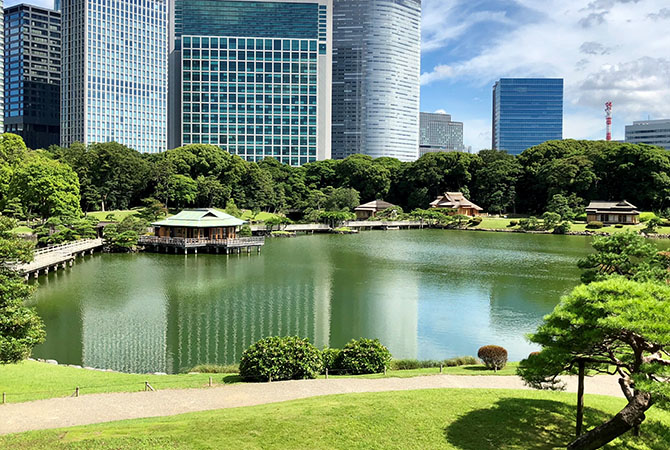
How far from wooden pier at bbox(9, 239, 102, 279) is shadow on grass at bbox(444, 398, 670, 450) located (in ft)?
90.4

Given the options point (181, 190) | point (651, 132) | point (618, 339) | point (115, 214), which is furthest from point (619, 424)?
point (651, 132)

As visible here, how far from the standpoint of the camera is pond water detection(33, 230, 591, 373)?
20406mm

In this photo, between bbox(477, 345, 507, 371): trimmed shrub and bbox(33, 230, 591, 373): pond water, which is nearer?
bbox(477, 345, 507, 371): trimmed shrub

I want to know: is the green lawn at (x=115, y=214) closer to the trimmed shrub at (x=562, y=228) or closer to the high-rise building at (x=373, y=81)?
the trimmed shrub at (x=562, y=228)

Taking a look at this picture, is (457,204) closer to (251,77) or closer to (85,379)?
(251,77)

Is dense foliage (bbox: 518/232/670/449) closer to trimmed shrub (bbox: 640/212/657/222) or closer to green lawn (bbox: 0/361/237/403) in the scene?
green lawn (bbox: 0/361/237/403)

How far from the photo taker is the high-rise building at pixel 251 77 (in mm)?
114812

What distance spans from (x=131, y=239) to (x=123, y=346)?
92.9 feet

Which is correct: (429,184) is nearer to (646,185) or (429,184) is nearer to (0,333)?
(646,185)

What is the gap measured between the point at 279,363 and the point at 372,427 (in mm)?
4968

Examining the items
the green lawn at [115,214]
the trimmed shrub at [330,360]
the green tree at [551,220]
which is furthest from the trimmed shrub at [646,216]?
the trimmed shrub at [330,360]

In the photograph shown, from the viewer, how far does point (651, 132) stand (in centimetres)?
16375

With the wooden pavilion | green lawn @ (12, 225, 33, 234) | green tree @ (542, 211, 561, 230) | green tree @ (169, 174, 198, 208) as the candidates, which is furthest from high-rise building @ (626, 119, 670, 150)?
green lawn @ (12, 225, 33, 234)

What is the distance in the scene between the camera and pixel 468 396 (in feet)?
40.7
